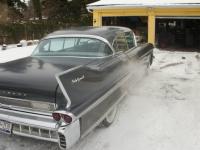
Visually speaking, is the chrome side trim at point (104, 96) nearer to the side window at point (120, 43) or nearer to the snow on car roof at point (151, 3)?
the side window at point (120, 43)

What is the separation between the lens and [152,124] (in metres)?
5.25

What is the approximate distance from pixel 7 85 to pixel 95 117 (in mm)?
1323

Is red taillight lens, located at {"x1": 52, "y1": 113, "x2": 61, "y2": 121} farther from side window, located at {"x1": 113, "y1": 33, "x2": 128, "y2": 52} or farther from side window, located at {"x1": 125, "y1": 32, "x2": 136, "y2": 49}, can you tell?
side window, located at {"x1": 125, "y1": 32, "x2": 136, "y2": 49}

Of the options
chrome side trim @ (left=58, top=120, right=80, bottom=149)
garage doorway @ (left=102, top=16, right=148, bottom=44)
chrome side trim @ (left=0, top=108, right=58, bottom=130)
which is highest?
garage doorway @ (left=102, top=16, right=148, bottom=44)

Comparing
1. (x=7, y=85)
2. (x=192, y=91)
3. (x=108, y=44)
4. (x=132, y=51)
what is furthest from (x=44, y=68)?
(x=192, y=91)

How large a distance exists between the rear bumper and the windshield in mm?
1862

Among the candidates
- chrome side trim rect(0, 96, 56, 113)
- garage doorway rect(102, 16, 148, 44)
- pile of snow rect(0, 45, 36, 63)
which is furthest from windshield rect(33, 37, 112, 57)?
garage doorway rect(102, 16, 148, 44)

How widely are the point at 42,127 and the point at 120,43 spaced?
317 centimetres

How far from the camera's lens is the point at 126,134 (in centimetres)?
488

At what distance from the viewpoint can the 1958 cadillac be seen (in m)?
3.79

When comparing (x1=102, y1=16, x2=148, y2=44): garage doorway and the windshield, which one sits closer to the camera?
the windshield

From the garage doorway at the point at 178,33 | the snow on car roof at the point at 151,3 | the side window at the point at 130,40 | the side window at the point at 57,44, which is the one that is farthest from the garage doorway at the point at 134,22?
the side window at the point at 57,44

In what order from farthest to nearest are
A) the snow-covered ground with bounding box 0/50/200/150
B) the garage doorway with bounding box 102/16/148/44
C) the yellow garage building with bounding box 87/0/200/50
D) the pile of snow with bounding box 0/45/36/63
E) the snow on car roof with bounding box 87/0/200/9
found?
the garage doorway with bounding box 102/16/148/44, the yellow garage building with bounding box 87/0/200/50, the snow on car roof with bounding box 87/0/200/9, the pile of snow with bounding box 0/45/36/63, the snow-covered ground with bounding box 0/50/200/150

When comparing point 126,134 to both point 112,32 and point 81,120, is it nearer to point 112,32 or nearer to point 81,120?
point 81,120
